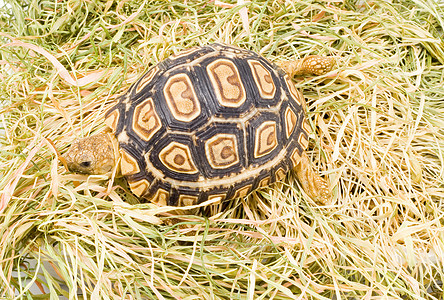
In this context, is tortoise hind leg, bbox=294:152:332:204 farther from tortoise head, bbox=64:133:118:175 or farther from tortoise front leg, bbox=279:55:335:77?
tortoise head, bbox=64:133:118:175

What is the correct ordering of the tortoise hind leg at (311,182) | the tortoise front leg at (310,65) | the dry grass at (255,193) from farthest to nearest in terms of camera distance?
the tortoise front leg at (310,65), the tortoise hind leg at (311,182), the dry grass at (255,193)

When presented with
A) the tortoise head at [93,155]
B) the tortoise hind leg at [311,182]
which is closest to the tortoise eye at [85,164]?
the tortoise head at [93,155]

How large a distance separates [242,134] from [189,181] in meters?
0.26

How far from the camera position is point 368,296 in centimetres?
122

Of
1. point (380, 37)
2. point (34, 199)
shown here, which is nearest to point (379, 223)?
point (380, 37)

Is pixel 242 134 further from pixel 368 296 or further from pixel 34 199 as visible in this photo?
pixel 34 199

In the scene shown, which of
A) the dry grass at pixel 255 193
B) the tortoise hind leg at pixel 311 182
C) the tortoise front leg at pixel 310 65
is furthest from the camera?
the tortoise front leg at pixel 310 65

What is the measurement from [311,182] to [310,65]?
501 mm

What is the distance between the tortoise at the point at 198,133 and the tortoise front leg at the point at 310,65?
190 millimetres

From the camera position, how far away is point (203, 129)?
1.30 metres

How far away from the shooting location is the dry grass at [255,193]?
1271 millimetres

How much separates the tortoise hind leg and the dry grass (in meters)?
0.06

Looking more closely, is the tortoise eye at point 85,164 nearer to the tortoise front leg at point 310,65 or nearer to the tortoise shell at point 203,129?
the tortoise shell at point 203,129

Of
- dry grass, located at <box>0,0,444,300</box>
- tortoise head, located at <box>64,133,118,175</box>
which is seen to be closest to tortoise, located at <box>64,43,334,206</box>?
tortoise head, located at <box>64,133,118,175</box>
